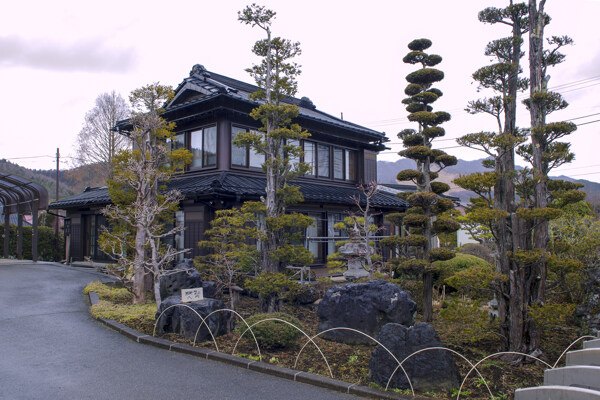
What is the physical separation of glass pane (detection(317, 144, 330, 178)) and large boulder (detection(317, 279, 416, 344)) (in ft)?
31.3

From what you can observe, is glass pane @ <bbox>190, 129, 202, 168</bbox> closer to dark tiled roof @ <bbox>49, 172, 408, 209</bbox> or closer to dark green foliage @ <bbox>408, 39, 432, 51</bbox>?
dark tiled roof @ <bbox>49, 172, 408, 209</bbox>

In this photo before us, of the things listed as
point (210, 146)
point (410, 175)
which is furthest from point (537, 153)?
point (210, 146)

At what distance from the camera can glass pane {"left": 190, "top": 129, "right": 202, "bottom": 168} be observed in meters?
14.6

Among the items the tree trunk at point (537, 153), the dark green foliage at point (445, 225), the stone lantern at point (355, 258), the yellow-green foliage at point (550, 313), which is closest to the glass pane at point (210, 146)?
the stone lantern at point (355, 258)

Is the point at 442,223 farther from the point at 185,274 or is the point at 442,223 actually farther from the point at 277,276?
the point at 185,274

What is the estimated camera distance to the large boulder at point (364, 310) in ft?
24.3

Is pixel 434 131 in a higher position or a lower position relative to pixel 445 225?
higher

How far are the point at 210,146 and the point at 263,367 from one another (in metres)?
9.75

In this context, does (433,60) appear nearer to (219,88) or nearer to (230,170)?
(230,170)

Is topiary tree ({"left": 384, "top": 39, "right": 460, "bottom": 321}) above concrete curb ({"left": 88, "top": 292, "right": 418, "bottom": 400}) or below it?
above

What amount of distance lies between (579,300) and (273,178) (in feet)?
23.7

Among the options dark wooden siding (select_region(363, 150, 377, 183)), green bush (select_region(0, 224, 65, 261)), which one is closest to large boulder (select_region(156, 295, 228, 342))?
dark wooden siding (select_region(363, 150, 377, 183))

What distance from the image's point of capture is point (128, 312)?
8.95m

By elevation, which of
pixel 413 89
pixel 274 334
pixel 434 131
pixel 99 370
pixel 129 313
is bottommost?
pixel 99 370
